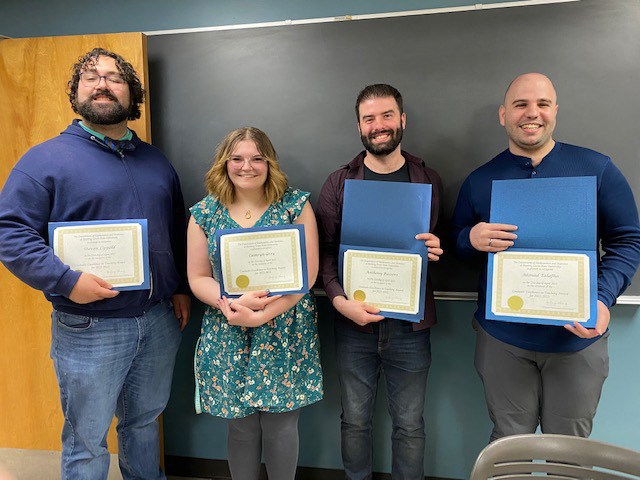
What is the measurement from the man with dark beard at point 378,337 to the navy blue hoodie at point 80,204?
0.65 m

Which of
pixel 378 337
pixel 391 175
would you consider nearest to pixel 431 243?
pixel 391 175

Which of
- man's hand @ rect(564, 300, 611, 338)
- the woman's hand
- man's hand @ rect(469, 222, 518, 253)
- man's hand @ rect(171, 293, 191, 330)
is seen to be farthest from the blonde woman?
man's hand @ rect(564, 300, 611, 338)

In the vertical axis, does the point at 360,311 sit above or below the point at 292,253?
below

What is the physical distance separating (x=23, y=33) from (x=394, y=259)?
2290 millimetres

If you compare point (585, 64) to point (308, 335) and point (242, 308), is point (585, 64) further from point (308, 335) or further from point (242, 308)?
point (242, 308)

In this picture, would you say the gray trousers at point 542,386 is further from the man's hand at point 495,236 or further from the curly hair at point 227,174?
the curly hair at point 227,174

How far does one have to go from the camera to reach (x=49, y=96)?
1953mm

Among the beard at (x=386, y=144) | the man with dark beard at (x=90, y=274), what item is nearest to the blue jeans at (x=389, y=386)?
the beard at (x=386, y=144)

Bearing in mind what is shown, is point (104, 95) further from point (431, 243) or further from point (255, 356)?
point (431, 243)

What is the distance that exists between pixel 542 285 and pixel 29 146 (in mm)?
2340

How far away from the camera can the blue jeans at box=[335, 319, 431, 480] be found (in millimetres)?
1639

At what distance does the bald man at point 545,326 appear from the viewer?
1.41m

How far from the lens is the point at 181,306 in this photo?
180 centimetres

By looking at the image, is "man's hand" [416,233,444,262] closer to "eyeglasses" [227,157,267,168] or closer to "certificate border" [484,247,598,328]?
"certificate border" [484,247,598,328]
